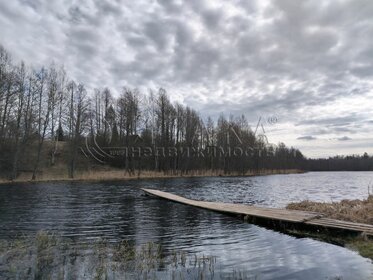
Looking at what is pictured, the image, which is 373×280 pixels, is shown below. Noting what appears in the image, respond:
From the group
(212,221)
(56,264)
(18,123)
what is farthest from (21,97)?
(56,264)

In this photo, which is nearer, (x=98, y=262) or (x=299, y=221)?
(x=98, y=262)

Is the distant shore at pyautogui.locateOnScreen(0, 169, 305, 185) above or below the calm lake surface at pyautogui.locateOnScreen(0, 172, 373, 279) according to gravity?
above

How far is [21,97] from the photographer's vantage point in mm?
46844

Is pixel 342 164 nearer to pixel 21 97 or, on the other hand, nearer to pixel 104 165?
pixel 104 165

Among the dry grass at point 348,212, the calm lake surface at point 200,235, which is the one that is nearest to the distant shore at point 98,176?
the calm lake surface at point 200,235

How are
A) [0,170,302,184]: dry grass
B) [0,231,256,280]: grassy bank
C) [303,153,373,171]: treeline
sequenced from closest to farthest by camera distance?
[0,231,256,280]: grassy bank < [0,170,302,184]: dry grass < [303,153,373,171]: treeline

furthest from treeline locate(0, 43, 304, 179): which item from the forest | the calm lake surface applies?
the calm lake surface

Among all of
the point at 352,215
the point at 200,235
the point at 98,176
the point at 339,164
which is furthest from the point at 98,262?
the point at 339,164

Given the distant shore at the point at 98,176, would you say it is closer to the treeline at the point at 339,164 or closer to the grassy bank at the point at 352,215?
the grassy bank at the point at 352,215

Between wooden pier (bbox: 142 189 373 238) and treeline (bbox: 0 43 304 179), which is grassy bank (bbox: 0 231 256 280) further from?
treeline (bbox: 0 43 304 179)

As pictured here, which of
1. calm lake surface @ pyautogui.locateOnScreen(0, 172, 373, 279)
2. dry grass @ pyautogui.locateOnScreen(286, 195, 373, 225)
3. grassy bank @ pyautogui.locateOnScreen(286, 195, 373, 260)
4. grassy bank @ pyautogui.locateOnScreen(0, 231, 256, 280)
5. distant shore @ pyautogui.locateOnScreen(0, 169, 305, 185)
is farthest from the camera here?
distant shore @ pyautogui.locateOnScreen(0, 169, 305, 185)

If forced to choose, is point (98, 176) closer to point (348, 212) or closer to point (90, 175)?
point (90, 175)

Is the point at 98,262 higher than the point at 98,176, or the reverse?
the point at 98,176

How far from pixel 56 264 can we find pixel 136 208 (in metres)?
11.7
